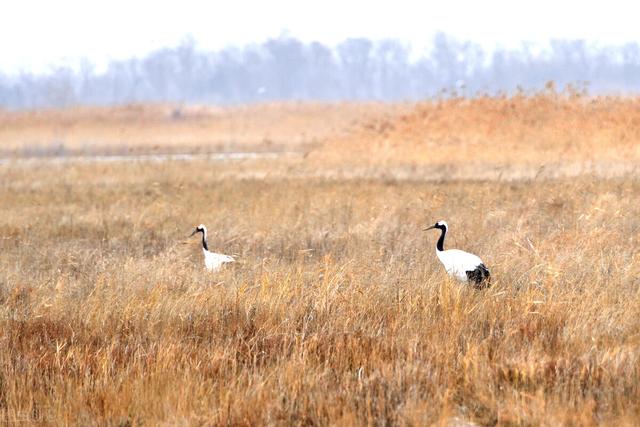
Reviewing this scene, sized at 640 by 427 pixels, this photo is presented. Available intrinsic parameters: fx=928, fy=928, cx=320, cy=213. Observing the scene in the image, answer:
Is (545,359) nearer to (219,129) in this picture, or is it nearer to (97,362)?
(97,362)

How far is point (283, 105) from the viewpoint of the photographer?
66.2 m

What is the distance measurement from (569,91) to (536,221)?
14098mm

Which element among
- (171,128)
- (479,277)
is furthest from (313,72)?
(479,277)

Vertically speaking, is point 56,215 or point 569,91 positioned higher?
point 569,91

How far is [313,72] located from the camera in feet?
372

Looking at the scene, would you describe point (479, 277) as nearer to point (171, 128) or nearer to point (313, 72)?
point (171, 128)

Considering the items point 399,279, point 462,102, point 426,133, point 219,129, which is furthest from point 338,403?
point 219,129

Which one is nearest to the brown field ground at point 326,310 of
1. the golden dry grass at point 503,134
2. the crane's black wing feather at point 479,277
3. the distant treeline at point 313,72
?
the crane's black wing feather at point 479,277

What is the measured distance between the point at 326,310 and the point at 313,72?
4218 inches

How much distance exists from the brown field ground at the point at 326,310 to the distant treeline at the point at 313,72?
87.5m

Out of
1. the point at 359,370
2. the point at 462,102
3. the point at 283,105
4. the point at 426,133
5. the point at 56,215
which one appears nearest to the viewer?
the point at 359,370

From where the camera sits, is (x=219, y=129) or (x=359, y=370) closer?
(x=359, y=370)

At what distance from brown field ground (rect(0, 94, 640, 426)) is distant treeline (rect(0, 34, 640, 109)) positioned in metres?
87.5

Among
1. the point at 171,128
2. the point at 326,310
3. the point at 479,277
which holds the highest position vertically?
the point at 479,277
